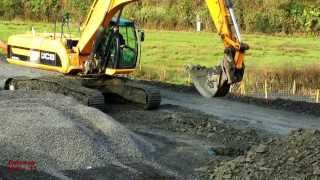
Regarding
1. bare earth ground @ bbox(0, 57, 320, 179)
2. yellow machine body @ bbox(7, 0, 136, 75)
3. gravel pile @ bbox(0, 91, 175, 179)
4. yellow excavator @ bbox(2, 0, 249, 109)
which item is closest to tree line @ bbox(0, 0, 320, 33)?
yellow machine body @ bbox(7, 0, 136, 75)

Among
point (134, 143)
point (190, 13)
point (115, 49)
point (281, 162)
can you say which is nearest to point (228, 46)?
point (134, 143)

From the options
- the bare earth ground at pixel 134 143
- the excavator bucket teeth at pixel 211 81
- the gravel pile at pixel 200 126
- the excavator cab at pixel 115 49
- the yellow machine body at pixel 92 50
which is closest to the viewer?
the bare earth ground at pixel 134 143

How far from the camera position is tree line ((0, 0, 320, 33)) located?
44.9 m

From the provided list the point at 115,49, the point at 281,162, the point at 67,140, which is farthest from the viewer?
the point at 115,49

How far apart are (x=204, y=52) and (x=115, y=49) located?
666 inches

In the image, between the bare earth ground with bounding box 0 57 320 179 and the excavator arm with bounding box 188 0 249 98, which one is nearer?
the bare earth ground with bounding box 0 57 320 179

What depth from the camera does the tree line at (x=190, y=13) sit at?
44.9m

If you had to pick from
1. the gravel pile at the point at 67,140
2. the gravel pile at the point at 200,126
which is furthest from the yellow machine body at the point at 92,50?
the gravel pile at the point at 67,140

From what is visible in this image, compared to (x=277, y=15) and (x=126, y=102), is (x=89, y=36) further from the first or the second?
(x=277, y=15)

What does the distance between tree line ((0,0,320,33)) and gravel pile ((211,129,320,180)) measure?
3472cm

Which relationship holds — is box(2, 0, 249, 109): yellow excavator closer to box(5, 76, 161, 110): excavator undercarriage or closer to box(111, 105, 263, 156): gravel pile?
box(5, 76, 161, 110): excavator undercarriage

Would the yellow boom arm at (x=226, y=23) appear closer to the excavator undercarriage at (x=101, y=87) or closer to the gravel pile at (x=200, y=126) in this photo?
the gravel pile at (x=200, y=126)

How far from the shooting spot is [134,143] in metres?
10.7

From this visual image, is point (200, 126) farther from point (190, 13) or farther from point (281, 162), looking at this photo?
point (190, 13)
